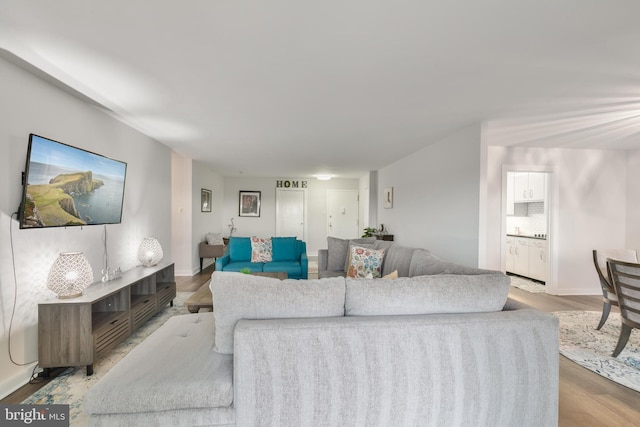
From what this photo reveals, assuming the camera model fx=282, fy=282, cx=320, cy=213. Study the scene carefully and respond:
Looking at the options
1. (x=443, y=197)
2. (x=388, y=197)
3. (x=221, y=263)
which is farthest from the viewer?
(x=388, y=197)

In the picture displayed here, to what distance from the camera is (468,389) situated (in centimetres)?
138

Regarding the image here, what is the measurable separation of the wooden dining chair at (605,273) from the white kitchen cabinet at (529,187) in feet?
7.22

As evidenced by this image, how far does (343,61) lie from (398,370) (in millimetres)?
1960

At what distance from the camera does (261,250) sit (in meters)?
4.70

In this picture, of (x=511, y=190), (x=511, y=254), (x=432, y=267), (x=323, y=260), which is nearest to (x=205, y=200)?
(x=323, y=260)

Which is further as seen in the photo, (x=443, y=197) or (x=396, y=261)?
(x=443, y=197)

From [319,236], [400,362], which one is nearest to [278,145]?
[400,362]

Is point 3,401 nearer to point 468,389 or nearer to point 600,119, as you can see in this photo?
point 468,389

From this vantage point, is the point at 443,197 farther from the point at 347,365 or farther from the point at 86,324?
the point at 86,324

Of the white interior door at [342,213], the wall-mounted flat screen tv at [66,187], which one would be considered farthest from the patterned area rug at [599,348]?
the white interior door at [342,213]

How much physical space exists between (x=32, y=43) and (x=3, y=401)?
7.88 feet

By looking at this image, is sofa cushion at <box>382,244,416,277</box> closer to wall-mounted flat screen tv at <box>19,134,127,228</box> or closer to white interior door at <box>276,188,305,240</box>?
wall-mounted flat screen tv at <box>19,134,127,228</box>

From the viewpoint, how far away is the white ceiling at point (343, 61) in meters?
1.52

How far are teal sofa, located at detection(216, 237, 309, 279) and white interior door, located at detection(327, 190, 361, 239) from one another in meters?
3.84
